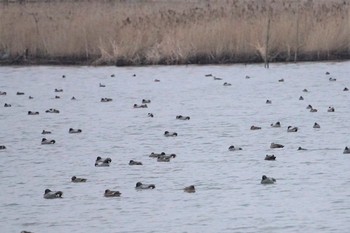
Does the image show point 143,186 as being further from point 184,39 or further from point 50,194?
point 184,39

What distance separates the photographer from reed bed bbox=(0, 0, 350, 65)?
3078 cm

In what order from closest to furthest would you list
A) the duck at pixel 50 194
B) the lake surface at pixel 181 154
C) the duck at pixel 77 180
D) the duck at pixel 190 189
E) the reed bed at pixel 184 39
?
the lake surface at pixel 181 154
the duck at pixel 50 194
the duck at pixel 190 189
the duck at pixel 77 180
the reed bed at pixel 184 39

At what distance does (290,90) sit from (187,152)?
915cm

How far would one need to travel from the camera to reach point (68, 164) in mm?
16375

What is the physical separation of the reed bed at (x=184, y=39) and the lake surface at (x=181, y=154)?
1.41 m

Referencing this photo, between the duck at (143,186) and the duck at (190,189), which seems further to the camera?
the duck at (143,186)

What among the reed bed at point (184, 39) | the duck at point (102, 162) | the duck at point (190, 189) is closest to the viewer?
the duck at point (190, 189)

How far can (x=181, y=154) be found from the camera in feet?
55.7

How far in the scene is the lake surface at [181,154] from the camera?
1251cm

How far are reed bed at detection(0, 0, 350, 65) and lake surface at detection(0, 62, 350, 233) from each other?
1.41m

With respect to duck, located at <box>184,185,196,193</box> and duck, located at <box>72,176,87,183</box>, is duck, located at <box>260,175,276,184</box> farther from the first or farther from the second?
duck, located at <box>72,176,87,183</box>

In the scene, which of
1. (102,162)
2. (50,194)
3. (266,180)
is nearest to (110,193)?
(50,194)

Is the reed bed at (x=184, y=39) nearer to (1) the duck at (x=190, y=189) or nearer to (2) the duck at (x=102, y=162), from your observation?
(2) the duck at (x=102, y=162)

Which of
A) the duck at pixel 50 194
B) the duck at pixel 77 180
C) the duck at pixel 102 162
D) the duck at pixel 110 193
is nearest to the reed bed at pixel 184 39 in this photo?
the duck at pixel 102 162
